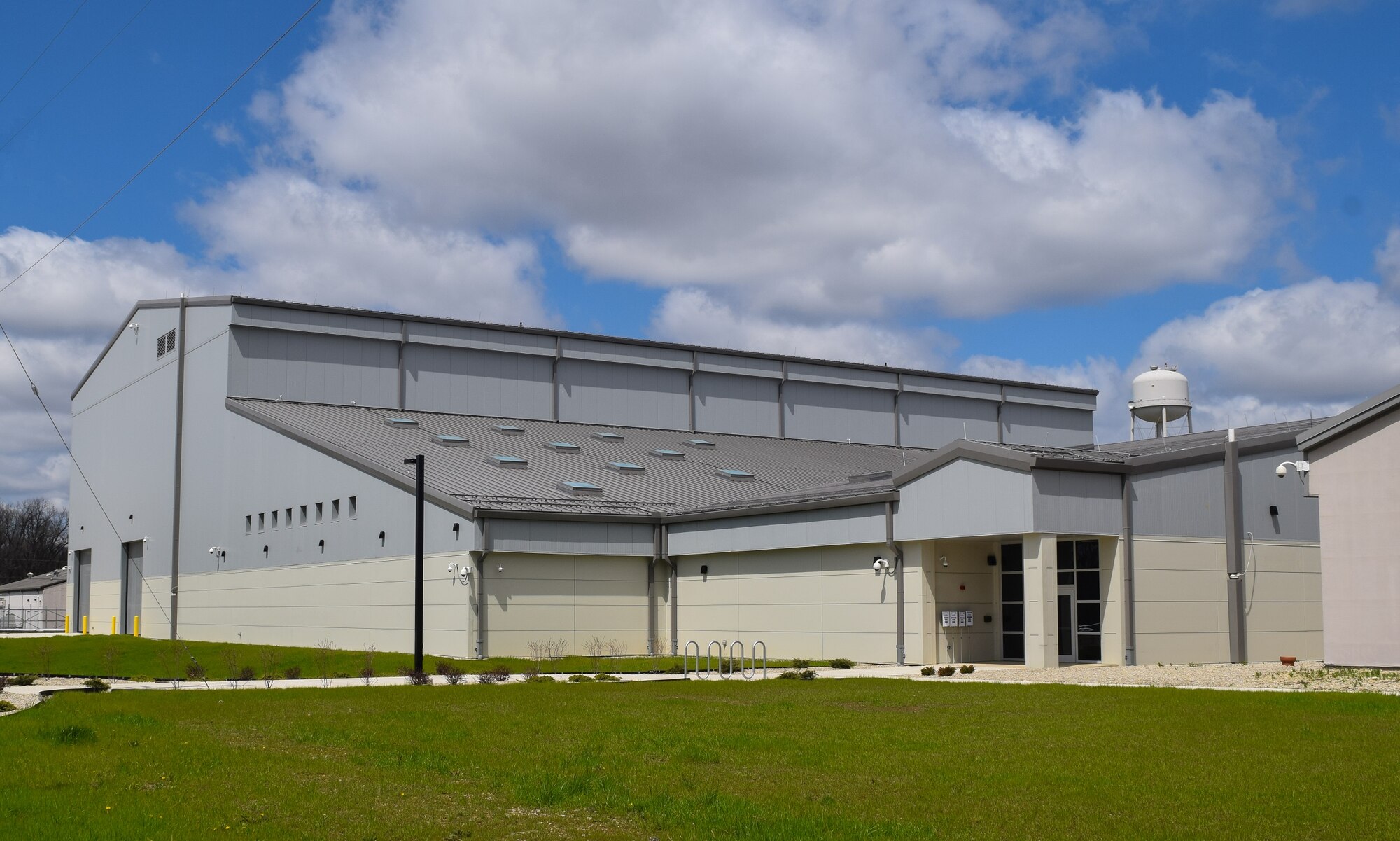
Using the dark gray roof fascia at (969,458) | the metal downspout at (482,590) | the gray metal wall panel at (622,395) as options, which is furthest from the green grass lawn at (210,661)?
the gray metal wall panel at (622,395)

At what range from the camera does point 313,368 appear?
172ft

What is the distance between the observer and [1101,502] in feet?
104

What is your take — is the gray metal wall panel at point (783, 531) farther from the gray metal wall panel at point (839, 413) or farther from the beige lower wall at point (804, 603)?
the gray metal wall panel at point (839, 413)

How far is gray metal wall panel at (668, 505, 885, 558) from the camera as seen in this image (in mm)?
34844

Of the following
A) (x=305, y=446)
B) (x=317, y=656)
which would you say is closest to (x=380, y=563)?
(x=317, y=656)

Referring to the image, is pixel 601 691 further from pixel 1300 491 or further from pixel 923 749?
pixel 1300 491

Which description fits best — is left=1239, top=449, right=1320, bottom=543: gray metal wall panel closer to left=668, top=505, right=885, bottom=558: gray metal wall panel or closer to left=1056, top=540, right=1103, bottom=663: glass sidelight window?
left=1056, top=540, right=1103, bottom=663: glass sidelight window

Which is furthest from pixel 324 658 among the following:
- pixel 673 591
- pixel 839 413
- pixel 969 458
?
pixel 839 413

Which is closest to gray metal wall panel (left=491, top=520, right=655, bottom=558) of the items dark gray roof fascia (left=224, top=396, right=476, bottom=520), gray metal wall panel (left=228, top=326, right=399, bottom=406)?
dark gray roof fascia (left=224, top=396, right=476, bottom=520)

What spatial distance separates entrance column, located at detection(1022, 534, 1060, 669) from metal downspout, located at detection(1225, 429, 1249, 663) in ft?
17.9

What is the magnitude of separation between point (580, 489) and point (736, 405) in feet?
67.5

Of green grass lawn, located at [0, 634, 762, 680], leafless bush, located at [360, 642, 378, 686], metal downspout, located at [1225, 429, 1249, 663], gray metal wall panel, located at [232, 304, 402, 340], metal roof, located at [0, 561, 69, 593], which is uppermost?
gray metal wall panel, located at [232, 304, 402, 340]

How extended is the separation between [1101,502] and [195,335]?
37.5 m

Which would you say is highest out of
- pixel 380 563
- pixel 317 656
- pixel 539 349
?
pixel 539 349
